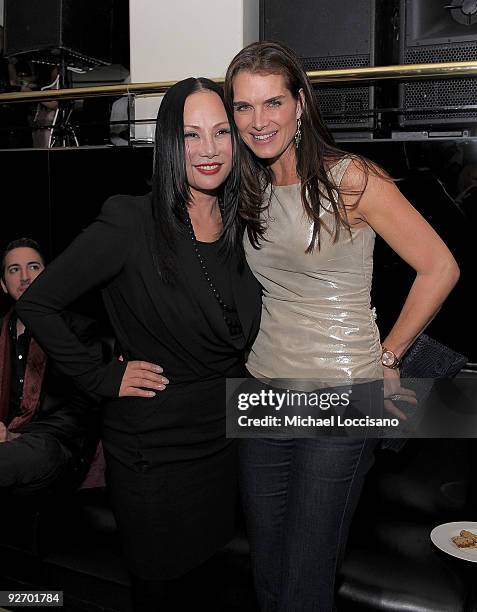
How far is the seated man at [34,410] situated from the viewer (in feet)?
7.20

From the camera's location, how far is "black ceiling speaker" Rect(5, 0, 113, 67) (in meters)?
3.27

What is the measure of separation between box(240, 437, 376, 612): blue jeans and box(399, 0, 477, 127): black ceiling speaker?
1658 millimetres

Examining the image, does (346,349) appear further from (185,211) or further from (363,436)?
(185,211)

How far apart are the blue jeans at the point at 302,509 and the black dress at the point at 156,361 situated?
0.53 feet

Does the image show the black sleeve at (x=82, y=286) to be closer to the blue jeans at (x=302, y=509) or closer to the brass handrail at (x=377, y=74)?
the blue jeans at (x=302, y=509)

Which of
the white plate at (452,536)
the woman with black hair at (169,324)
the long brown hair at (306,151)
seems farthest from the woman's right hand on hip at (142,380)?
the white plate at (452,536)

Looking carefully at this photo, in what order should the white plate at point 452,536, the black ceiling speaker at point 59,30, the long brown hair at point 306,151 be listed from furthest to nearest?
the black ceiling speaker at point 59,30, the white plate at point 452,536, the long brown hair at point 306,151

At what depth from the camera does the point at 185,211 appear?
4.87 feet

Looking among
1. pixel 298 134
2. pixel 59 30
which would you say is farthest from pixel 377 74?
pixel 59 30

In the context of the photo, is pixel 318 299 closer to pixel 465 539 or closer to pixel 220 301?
pixel 220 301

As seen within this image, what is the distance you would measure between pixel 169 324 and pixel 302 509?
1.54 ft

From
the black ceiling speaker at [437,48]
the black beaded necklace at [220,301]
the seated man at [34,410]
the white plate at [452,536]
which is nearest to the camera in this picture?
the black beaded necklace at [220,301]

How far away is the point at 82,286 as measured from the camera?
1.45 metres

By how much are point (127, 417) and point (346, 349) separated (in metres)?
0.52
